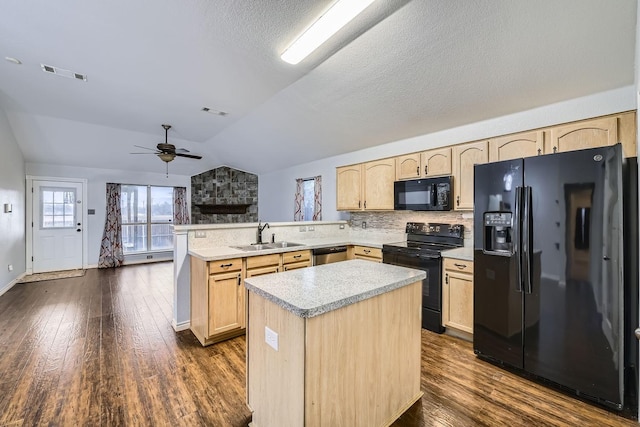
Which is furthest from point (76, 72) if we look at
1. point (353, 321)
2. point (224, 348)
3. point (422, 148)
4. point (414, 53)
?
point (422, 148)

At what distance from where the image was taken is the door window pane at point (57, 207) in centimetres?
585

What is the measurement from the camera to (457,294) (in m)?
2.88

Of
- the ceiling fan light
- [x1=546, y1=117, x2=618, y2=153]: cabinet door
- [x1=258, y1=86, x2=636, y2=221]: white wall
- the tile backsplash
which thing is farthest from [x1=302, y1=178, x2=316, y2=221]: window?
[x1=546, y1=117, x2=618, y2=153]: cabinet door

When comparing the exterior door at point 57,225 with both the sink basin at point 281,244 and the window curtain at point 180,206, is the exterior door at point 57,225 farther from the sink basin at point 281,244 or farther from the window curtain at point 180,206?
the sink basin at point 281,244

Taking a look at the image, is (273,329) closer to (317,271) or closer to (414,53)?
(317,271)

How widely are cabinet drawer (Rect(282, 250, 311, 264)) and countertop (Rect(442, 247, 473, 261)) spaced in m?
1.60

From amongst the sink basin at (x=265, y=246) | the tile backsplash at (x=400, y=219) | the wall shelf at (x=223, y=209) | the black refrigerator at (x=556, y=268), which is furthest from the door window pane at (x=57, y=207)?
the black refrigerator at (x=556, y=268)

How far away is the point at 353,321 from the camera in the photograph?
148 centimetres

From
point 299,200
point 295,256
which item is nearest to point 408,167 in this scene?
point 295,256

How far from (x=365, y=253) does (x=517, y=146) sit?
85.2 inches

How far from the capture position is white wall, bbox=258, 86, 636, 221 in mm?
2471

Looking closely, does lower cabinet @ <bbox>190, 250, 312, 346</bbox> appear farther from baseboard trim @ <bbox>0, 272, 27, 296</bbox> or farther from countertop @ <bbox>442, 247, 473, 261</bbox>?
baseboard trim @ <bbox>0, 272, 27, 296</bbox>

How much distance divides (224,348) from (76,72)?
137 inches

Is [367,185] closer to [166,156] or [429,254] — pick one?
[429,254]
